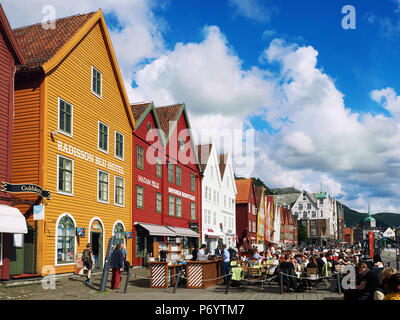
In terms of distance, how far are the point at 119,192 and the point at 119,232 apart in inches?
95.2

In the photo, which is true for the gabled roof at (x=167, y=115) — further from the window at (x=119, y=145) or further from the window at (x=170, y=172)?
the window at (x=119, y=145)

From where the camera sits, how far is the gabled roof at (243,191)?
206 feet

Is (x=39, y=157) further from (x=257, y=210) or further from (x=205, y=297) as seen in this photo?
(x=257, y=210)

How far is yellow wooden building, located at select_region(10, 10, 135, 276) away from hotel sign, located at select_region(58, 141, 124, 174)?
5 centimetres

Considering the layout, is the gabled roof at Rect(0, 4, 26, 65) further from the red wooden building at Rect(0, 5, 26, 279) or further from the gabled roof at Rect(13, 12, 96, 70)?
the gabled roof at Rect(13, 12, 96, 70)

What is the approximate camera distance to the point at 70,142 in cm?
2194

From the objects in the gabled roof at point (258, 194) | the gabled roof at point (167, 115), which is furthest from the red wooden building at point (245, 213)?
the gabled roof at point (167, 115)

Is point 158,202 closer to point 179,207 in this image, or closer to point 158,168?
point 158,168

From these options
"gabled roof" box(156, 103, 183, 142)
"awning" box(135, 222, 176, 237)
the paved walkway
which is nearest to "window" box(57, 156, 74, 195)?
the paved walkway

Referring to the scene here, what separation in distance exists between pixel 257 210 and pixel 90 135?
5022cm

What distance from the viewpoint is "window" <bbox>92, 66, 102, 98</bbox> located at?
2495cm

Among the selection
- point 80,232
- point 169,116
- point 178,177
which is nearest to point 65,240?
point 80,232

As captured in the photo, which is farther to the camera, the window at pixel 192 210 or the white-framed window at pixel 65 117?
the window at pixel 192 210

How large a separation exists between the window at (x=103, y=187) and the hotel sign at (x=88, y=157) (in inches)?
20.3
